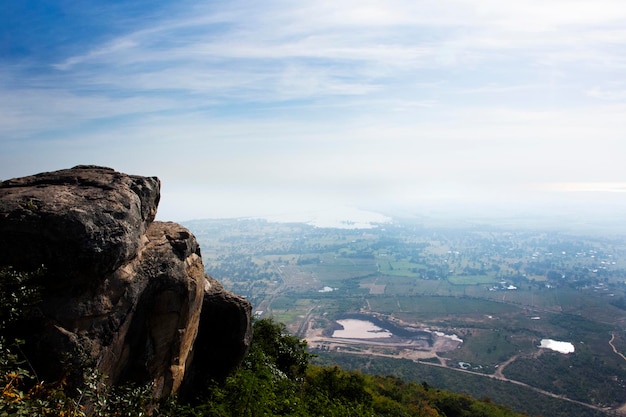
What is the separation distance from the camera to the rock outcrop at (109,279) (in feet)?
22.4

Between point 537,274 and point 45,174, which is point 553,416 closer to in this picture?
point 45,174

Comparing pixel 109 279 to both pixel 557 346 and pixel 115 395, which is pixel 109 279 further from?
pixel 557 346

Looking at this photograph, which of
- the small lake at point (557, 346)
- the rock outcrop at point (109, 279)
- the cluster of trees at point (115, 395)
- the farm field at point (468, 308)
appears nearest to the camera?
the cluster of trees at point (115, 395)

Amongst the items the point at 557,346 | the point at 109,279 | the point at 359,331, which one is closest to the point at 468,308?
the point at 557,346

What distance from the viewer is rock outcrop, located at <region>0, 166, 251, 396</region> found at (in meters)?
6.83

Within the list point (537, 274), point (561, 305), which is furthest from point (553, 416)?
point (537, 274)

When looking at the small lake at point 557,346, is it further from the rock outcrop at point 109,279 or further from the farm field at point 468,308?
the rock outcrop at point 109,279

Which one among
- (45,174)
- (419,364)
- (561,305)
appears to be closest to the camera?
(45,174)

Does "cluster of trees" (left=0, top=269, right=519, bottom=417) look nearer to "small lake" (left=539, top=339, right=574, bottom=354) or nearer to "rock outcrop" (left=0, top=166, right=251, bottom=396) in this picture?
"rock outcrop" (left=0, top=166, right=251, bottom=396)

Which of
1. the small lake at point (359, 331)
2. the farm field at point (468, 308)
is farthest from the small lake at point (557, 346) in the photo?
the small lake at point (359, 331)

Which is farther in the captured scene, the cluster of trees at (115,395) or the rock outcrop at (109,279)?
the rock outcrop at (109,279)

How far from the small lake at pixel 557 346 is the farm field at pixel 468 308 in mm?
899

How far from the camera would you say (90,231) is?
284 inches

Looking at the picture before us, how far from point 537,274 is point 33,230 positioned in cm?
17388
